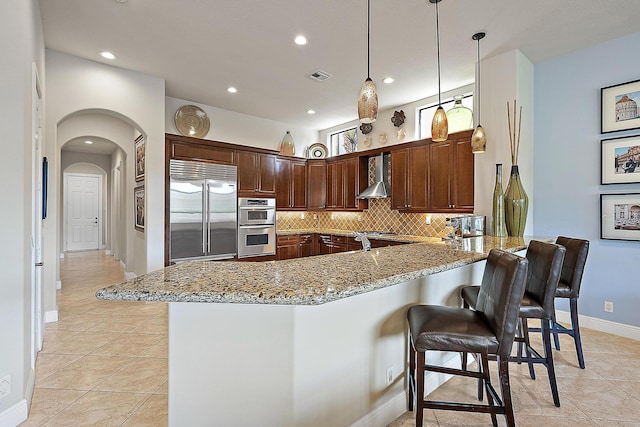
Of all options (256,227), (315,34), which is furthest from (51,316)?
(315,34)

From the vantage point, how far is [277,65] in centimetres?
381

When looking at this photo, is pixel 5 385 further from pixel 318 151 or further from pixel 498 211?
pixel 318 151

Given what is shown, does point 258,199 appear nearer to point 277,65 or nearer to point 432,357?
point 277,65

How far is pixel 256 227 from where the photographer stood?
5277mm

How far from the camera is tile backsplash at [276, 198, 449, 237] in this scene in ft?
15.9

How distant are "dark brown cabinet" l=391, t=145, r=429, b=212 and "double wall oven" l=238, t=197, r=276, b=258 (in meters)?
2.08

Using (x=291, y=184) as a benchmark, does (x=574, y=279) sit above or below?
below

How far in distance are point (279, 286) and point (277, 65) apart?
3.30 meters

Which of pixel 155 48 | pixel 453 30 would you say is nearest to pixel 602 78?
pixel 453 30

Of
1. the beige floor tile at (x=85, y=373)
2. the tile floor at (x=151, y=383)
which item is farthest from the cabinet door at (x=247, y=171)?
the beige floor tile at (x=85, y=373)

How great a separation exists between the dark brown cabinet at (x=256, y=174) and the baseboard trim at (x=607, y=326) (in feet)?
14.5

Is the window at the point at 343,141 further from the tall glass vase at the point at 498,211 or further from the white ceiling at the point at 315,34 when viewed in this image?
the tall glass vase at the point at 498,211

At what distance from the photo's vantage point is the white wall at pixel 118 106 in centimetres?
354

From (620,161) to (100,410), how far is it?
486 centimetres
